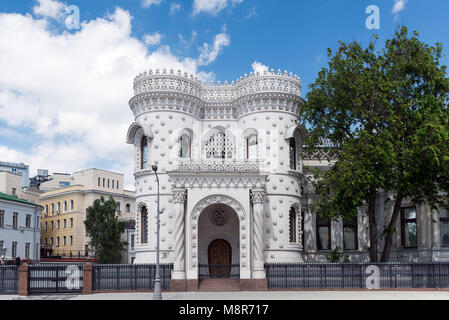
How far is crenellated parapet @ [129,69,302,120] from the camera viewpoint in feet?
111

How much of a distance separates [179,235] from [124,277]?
3.59 m

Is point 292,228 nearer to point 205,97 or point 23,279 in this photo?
point 205,97

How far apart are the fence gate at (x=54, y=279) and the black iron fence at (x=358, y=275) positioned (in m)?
10.1

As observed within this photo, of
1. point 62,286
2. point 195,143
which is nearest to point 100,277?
point 62,286

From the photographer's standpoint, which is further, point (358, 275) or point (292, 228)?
point (292, 228)

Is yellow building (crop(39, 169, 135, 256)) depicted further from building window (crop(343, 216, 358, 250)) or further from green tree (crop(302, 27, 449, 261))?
green tree (crop(302, 27, 449, 261))

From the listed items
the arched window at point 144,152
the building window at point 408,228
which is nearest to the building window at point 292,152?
the building window at point 408,228

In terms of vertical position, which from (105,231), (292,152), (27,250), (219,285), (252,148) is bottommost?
(219,285)

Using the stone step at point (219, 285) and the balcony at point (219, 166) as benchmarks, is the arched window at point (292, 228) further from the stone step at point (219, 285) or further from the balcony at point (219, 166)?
the stone step at point (219, 285)

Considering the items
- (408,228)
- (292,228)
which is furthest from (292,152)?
(408,228)

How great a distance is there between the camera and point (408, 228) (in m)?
34.8

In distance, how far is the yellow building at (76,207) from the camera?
6806 cm

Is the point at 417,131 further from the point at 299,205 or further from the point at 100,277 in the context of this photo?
the point at 100,277

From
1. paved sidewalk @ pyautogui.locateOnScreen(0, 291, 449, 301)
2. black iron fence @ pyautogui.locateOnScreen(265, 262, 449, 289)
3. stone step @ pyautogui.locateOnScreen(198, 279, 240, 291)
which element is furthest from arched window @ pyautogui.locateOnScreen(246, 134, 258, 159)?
paved sidewalk @ pyautogui.locateOnScreen(0, 291, 449, 301)
